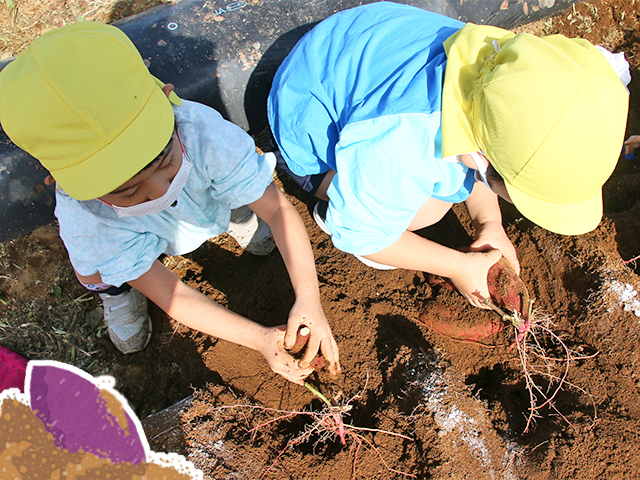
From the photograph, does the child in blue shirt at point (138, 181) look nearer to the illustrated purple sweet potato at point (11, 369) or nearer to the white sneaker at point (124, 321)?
the white sneaker at point (124, 321)

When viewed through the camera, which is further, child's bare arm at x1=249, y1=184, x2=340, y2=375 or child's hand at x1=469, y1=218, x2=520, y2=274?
child's hand at x1=469, y1=218, x2=520, y2=274

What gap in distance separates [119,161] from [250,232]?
105 centimetres

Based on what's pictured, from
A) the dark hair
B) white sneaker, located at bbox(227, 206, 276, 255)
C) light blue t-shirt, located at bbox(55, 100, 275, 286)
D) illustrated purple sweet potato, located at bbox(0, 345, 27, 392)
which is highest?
the dark hair

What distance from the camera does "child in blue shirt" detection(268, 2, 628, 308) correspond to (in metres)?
0.96

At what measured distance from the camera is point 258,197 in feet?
5.14

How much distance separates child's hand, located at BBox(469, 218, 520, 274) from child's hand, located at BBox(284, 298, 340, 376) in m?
0.78

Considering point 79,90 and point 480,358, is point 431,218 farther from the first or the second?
point 79,90

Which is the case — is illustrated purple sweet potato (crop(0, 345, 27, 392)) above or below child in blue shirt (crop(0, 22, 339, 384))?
below

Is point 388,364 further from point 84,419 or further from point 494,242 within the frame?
point 84,419

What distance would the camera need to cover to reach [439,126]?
1.17 meters

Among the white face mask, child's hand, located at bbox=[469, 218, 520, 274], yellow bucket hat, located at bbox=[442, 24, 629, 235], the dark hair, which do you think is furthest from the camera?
child's hand, located at bbox=[469, 218, 520, 274]

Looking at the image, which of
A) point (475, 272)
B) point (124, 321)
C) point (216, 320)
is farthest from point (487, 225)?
point (124, 321)

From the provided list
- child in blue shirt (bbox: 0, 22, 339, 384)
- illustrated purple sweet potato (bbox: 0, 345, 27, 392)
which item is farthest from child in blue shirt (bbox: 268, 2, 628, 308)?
illustrated purple sweet potato (bbox: 0, 345, 27, 392)

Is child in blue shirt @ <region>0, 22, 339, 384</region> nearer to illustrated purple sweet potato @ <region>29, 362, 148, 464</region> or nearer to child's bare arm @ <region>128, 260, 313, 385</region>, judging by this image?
child's bare arm @ <region>128, 260, 313, 385</region>
